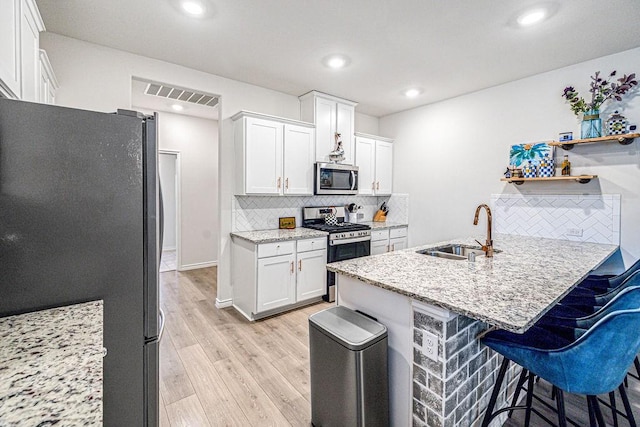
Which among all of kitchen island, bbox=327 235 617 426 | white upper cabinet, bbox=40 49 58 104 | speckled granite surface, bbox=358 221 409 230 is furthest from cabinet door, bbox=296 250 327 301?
white upper cabinet, bbox=40 49 58 104

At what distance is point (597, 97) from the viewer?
279 cm

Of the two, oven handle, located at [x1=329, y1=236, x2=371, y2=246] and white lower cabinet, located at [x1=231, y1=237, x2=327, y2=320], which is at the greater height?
oven handle, located at [x1=329, y1=236, x2=371, y2=246]

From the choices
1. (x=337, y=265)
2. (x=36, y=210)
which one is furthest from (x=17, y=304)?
(x=337, y=265)

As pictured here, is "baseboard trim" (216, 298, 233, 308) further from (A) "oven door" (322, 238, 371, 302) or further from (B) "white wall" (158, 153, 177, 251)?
(B) "white wall" (158, 153, 177, 251)

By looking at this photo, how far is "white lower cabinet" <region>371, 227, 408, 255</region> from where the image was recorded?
4223 millimetres

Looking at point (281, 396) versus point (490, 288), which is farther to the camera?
point (281, 396)

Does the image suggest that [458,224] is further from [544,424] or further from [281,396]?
[281,396]

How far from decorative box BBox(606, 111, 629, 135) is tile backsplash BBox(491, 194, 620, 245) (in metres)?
0.58

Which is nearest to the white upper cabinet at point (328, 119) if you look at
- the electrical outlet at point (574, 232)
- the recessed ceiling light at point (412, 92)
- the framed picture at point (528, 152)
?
the recessed ceiling light at point (412, 92)

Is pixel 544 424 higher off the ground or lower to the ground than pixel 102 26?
lower

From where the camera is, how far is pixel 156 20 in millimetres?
2344

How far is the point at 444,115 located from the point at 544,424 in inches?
141

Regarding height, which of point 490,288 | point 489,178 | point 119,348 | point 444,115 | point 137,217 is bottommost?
point 119,348

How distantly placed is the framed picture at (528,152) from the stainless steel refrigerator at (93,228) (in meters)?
3.62
